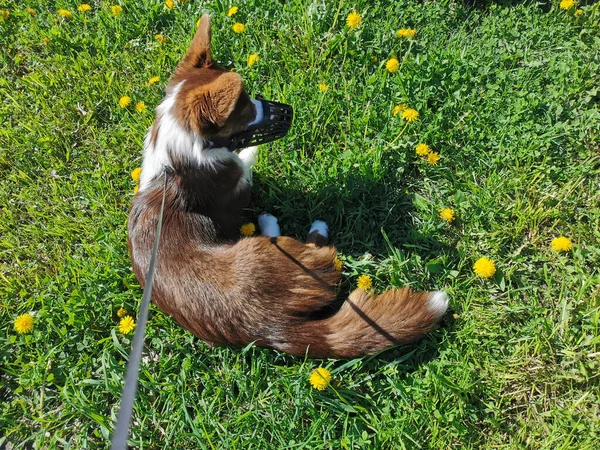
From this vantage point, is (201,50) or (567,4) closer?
(201,50)

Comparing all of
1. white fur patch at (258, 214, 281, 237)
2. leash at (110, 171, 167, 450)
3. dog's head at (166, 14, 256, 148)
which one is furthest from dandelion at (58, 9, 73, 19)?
leash at (110, 171, 167, 450)

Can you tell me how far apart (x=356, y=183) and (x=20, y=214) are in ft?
8.81

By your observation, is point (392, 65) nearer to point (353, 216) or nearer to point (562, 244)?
point (353, 216)

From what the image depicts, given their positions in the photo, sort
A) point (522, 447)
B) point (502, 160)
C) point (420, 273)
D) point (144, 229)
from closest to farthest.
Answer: point (522, 447) → point (144, 229) → point (420, 273) → point (502, 160)

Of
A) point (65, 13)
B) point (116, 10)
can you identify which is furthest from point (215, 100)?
point (65, 13)

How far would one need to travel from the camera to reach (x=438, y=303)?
7.66ft

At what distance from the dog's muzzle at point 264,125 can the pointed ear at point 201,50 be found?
41cm

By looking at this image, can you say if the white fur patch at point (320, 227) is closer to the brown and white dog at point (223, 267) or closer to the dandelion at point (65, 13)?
the brown and white dog at point (223, 267)

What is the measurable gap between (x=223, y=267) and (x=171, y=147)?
742 mm

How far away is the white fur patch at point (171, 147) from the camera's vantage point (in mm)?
2318

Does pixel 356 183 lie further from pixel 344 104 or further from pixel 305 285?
pixel 305 285

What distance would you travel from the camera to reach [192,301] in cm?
224

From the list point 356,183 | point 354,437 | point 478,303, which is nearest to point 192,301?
point 354,437

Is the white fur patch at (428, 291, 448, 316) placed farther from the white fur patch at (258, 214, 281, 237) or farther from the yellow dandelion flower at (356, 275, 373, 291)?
the white fur patch at (258, 214, 281, 237)
